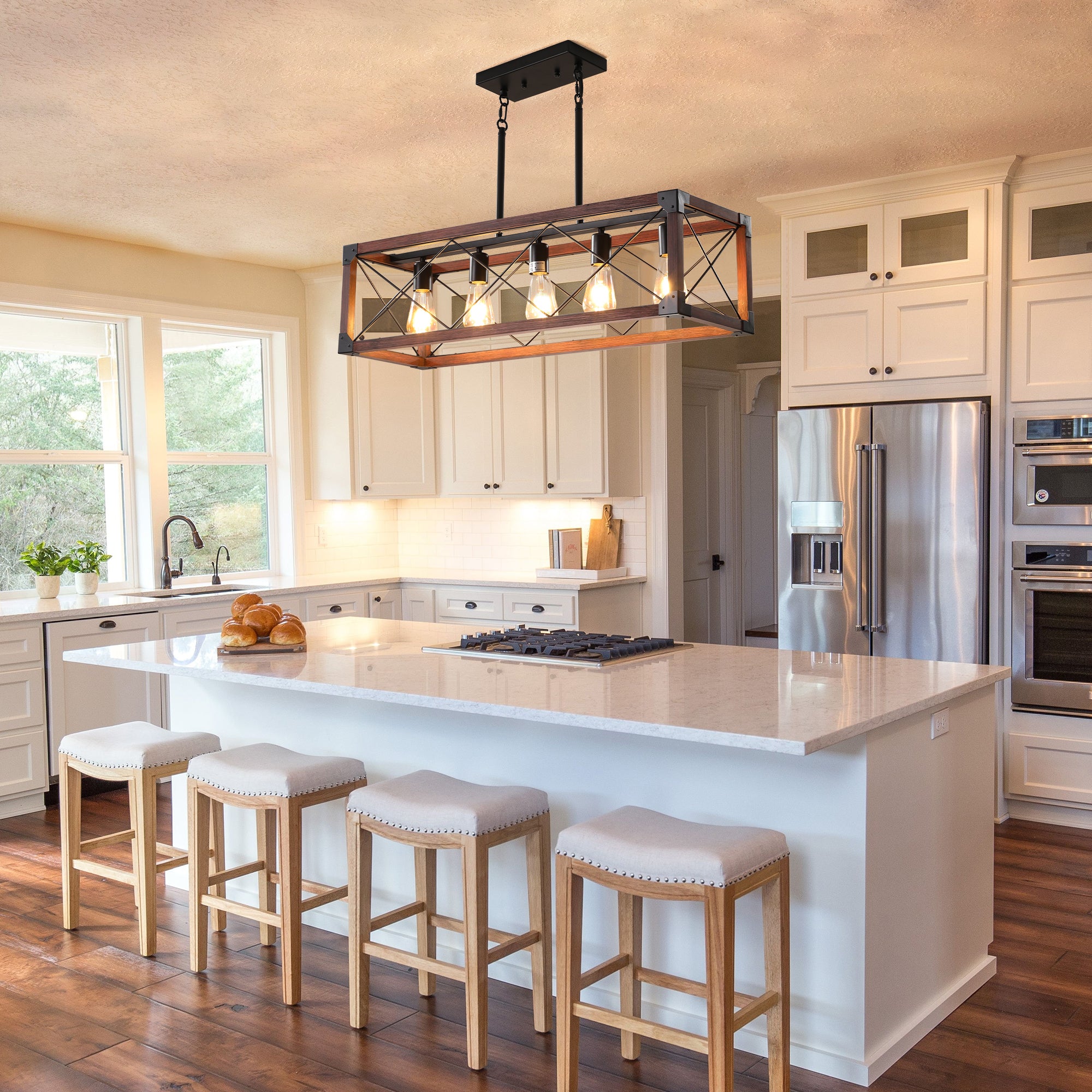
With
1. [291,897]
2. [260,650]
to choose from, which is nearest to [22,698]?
[260,650]

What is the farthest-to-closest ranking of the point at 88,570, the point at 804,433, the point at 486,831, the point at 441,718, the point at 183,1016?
1. the point at 88,570
2. the point at 804,433
3. the point at 441,718
4. the point at 183,1016
5. the point at 486,831

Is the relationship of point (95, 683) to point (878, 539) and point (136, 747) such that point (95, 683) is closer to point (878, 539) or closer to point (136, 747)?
point (136, 747)

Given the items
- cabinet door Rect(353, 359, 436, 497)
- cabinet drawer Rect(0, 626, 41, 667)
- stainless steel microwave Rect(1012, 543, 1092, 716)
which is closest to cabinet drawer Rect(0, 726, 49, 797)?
cabinet drawer Rect(0, 626, 41, 667)

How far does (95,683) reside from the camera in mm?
5117

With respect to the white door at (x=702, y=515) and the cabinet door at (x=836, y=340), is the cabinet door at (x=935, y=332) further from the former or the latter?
the white door at (x=702, y=515)

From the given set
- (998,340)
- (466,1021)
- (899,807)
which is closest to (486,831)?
(466,1021)

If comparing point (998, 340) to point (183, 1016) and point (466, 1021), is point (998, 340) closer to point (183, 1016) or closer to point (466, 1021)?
point (466, 1021)

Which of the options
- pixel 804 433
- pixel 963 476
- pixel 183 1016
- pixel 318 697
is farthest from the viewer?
pixel 804 433

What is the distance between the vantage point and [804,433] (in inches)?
191

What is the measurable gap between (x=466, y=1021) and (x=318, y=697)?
117 centimetres

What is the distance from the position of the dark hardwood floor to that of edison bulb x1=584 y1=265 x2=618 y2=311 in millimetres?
1809

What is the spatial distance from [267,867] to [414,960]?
32.6 inches

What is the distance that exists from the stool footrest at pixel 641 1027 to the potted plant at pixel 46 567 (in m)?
3.82

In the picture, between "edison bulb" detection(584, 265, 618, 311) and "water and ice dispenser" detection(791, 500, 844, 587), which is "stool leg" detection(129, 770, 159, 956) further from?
"water and ice dispenser" detection(791, 500, 844, 587)
